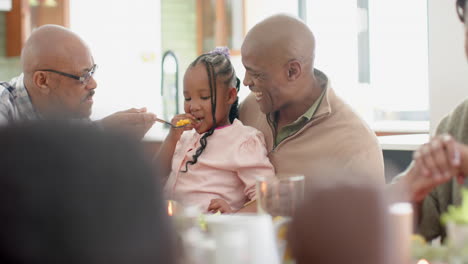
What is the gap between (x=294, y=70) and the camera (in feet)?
6.19

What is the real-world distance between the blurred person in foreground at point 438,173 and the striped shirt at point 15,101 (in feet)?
4.75

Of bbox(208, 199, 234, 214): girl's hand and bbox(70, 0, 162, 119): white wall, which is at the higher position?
bbox(70, 0, 162, 119): white wall

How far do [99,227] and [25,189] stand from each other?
63mm

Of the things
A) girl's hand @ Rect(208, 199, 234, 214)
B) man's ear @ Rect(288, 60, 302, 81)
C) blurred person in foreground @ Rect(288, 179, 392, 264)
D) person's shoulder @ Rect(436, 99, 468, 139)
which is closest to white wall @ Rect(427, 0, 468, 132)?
man's ear @ Rect(288, 60, 302, 81)

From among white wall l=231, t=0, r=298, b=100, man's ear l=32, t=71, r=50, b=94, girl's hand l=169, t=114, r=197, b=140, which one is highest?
white wall l=231, t=0, r=298, b=100

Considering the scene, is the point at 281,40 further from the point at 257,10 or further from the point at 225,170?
the point at 257,10

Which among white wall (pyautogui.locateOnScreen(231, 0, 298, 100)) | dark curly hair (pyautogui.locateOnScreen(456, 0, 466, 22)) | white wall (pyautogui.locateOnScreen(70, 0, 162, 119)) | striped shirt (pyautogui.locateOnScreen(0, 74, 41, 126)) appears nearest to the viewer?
dark curly hair (pyautogui.locateOnScreen(456, 0, 466, 22))

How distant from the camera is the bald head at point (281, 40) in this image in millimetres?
1874

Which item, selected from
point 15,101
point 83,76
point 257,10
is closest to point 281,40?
point 83,76

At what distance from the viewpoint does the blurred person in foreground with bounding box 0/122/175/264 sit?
0.42 metres

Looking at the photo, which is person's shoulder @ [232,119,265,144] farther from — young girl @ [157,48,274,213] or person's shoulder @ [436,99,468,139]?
person's shoulder @ [436,99,468,139]

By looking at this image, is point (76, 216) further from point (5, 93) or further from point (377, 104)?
point (377, 104)

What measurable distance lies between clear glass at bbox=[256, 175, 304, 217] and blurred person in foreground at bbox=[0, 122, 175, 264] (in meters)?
0.61

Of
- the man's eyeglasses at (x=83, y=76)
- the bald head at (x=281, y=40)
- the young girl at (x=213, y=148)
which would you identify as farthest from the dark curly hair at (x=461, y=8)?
the man's eyeglasses at (x=83, y=76)
